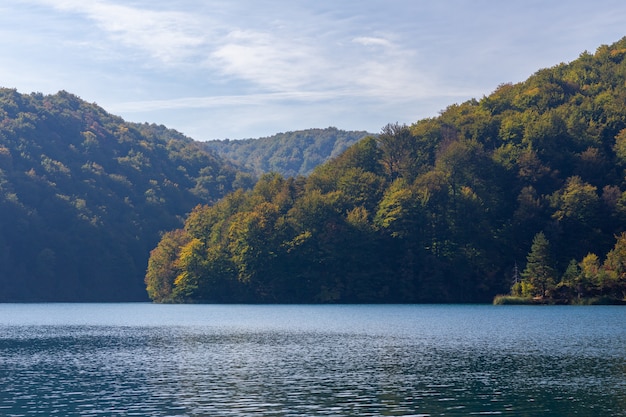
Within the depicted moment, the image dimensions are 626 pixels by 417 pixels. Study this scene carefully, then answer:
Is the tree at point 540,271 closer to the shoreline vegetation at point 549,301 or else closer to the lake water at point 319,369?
the shoreline vegetation at point 549,301

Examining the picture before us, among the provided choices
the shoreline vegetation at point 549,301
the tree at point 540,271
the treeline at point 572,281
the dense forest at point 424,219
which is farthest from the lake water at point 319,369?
the dense forest at point 424,219

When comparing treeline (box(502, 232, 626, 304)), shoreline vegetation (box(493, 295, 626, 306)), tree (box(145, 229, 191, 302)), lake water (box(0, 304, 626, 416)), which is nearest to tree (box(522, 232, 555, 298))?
treeline (box(502, 232, 626, 304))

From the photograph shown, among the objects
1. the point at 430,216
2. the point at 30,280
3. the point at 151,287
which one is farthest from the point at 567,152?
the point at 30,280

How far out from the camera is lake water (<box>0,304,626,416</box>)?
3869 centimetres

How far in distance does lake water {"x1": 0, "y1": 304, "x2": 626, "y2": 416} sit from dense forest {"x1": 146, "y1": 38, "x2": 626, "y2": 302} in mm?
60017

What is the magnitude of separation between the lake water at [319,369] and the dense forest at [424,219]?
60017 millimetres

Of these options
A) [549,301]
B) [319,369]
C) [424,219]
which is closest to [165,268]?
[424,219]

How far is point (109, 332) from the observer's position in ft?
277

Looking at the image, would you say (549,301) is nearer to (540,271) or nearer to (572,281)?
(572,281)

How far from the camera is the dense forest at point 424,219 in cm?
15088

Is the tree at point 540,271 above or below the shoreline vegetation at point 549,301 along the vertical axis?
above

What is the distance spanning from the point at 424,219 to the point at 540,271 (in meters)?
28.4

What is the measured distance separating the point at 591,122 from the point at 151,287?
309 ft

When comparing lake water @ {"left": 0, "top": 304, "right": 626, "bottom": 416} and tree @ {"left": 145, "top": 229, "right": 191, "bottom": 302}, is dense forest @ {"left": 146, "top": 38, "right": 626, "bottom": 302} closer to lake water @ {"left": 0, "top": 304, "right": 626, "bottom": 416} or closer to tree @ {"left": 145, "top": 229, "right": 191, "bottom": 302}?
tree @ {"left": 145, "top": 229, "right": 191, "bottom": 302}
